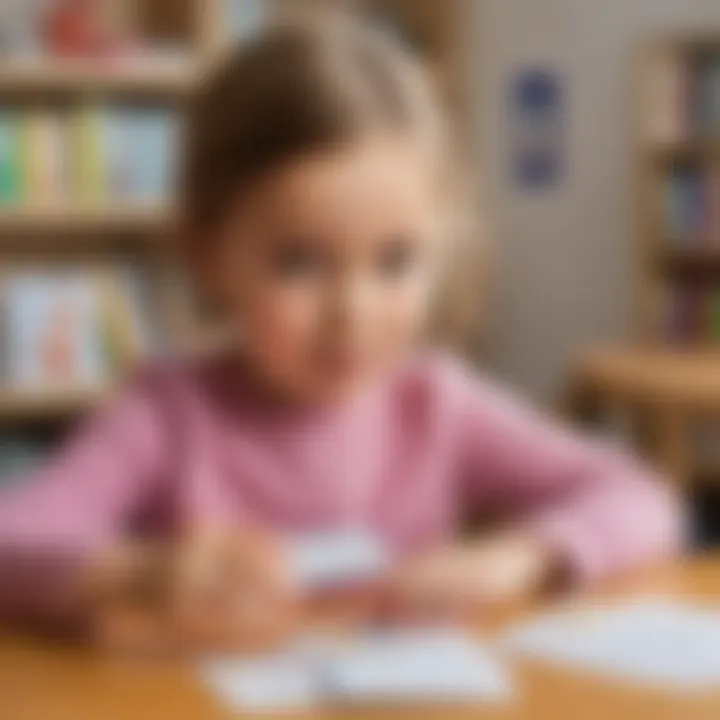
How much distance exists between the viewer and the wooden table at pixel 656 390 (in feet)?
10.1

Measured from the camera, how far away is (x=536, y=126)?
3.89m

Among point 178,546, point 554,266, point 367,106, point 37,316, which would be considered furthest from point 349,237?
point 554,266

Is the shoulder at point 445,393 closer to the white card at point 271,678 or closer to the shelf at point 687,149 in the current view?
the white card at point 271,678

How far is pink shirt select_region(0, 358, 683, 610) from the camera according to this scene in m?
1.08

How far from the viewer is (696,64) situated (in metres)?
3.95

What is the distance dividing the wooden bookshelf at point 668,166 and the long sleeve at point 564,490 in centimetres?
269

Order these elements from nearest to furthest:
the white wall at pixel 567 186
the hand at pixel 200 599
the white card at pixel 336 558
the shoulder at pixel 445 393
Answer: the hand at pixel 200 599 → the white card at pixel 336 558 → the shoulder at pixel 445 393 → the white wall at pixel 567 186

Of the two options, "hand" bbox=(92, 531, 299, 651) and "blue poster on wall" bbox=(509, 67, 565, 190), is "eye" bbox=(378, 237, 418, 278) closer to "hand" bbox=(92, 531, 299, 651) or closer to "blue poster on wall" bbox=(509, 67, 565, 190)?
"hand" bbox=(92, 531, 299, 651)

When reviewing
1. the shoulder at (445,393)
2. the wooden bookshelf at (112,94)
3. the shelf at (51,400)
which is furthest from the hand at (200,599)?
the shelf at (51,400)

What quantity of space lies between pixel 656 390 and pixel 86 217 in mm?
1192

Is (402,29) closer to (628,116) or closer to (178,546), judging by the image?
(628,116)

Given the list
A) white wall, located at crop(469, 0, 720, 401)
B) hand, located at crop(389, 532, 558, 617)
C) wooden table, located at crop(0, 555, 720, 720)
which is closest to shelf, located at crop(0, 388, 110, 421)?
white wall, located at crop(469, 0, 720, 401)

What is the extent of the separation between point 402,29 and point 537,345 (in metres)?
0.94

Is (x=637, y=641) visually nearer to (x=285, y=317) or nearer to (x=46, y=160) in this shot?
(x=285, y=317)
